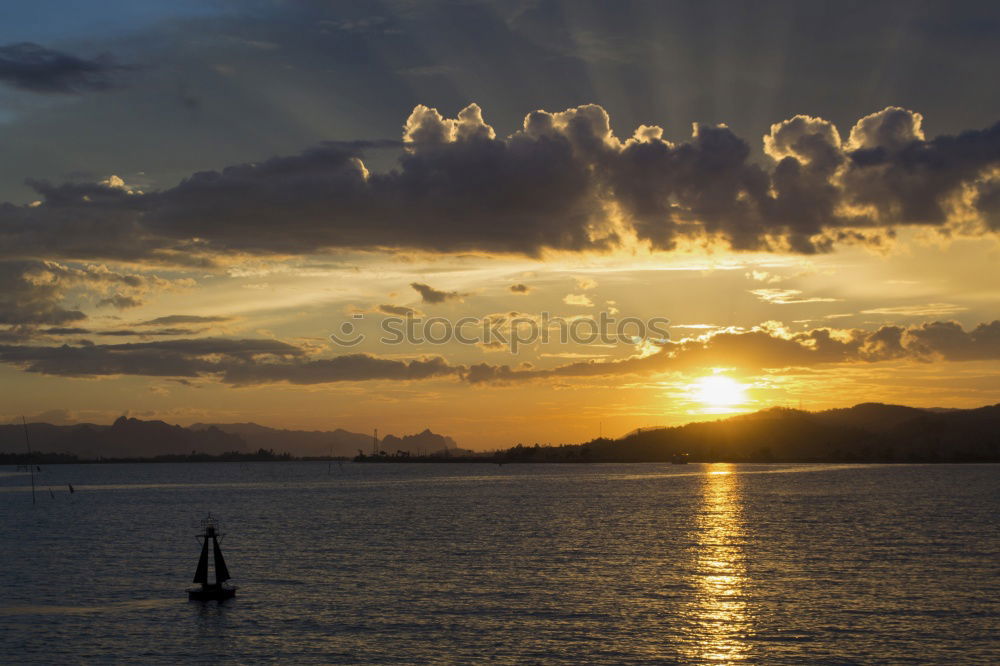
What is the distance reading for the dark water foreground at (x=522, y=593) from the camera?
165 feet

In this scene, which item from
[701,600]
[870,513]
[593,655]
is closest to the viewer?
[593,655]

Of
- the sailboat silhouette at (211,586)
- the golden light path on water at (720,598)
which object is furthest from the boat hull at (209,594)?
the golden light path on water at (720,598)

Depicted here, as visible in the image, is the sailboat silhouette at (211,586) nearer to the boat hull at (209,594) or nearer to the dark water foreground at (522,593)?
the boat hull at (209,594)

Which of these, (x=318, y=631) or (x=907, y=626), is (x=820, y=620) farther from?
(x=318, y=631)

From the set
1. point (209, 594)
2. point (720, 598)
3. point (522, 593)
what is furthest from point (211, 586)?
point (720, 598)

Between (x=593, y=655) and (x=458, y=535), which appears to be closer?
(x=593, y=655)

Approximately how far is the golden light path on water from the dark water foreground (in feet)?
0.72

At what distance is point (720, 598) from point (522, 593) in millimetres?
13453

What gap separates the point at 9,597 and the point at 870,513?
11309 cm

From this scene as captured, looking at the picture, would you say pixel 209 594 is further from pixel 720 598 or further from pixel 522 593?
pixel 720 598

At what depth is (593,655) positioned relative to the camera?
48.1 m

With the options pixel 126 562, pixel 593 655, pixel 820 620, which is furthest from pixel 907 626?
pixel 126 562

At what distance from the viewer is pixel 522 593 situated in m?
65.5

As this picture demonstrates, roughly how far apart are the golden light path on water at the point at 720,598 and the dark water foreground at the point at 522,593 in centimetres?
22
